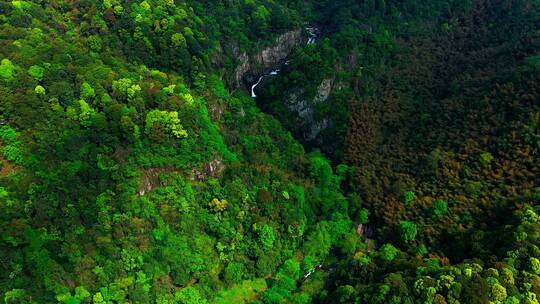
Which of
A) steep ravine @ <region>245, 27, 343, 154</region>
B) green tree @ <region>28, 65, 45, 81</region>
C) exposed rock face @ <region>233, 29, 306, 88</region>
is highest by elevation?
green tree @ <region>28, 65, 45, 81</region>

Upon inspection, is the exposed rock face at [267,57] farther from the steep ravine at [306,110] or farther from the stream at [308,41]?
the steep ravine at [306,110]

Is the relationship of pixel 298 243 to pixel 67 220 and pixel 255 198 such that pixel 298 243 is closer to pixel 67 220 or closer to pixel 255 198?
pixel 255 198

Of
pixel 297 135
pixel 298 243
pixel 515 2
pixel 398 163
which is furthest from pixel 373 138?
pixel 515 2

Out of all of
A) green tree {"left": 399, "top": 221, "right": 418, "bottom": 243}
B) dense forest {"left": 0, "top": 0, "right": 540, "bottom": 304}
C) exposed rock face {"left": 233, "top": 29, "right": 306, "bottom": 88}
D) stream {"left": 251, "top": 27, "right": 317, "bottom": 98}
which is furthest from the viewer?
stream {"left": 251, "top": 27, "right": 317, "bottom": 98}

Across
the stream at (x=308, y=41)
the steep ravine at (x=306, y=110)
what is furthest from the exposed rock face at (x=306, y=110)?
the stream at (x=308, y=41)

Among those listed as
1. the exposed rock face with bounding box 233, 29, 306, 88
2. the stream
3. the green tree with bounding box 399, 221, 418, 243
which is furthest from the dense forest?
the stream

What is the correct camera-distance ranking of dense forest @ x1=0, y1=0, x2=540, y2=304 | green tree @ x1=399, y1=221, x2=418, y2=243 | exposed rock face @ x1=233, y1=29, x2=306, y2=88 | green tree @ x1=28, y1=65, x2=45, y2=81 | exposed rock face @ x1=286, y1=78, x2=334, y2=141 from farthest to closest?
exposed rock face @ x1=233, y1=29, x2=306, y2=88 → exposed rock face @ x1=286, y1=78, x2=334, y2=141 → green tree @ x1=399, y1=221, x2=418, y2=243 → green tree @ x1=28, y1=65, x2=45, y2=81 → dense forest @ x1=0, y1=0, x2=540, y2=304

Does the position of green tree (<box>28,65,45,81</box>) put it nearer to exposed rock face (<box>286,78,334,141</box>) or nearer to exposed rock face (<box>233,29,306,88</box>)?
exposed rock face (<box>233,29,306,88</box>)
